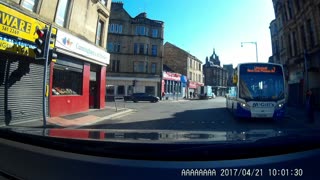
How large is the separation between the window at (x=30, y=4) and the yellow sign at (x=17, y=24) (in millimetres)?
658

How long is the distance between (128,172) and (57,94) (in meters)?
14.9

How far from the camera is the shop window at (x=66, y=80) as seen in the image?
15867mm

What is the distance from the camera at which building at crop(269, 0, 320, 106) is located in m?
24.2

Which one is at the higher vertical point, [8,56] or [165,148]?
[8,56]

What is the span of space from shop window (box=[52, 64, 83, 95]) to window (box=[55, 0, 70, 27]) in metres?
2.29

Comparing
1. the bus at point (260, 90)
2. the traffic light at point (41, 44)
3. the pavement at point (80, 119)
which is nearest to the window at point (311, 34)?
the pavement at point (80, 119)

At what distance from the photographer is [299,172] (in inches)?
63.0

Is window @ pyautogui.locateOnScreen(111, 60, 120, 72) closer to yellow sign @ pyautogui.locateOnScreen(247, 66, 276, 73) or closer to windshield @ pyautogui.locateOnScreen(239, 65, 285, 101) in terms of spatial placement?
windshield @ pyautogui.locateOnScreen(239, 65, 285, 101)

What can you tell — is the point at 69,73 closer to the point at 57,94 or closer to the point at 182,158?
the point at 57,94

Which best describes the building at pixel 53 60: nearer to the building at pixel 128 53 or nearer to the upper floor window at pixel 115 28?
the building at pixel 128 53

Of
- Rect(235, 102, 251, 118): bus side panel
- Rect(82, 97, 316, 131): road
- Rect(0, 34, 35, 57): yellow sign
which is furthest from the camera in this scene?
Rect(235, 102, 251, 118): bus side panel

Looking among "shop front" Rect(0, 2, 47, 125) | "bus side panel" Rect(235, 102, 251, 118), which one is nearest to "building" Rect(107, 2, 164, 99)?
"bus side panel" Rect(235, 102, 251, 118)

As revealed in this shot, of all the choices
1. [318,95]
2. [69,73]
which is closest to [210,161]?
[69,73]

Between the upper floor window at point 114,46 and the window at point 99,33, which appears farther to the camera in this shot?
the upper floor window at point 114,46
